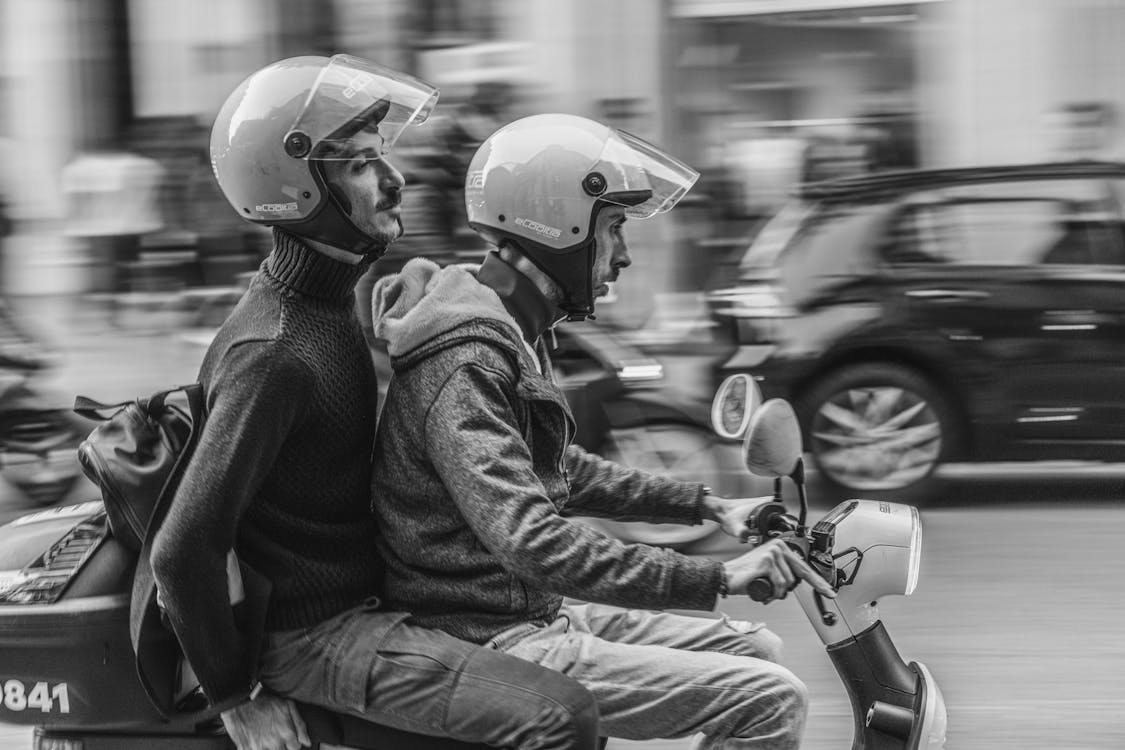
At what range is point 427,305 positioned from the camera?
255cm

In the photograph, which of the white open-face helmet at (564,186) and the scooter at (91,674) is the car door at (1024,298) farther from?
the scooter at (91,674)

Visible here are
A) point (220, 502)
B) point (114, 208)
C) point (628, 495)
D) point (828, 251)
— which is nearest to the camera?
point (220, 502)

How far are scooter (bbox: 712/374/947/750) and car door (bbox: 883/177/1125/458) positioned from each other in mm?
5319

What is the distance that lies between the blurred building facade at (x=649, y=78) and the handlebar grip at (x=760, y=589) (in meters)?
8.85

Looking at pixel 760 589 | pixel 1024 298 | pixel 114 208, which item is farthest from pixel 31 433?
pixel 760 589

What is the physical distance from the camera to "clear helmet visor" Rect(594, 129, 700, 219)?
104 inches

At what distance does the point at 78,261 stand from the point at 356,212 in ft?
33.5

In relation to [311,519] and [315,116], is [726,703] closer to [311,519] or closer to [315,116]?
[311,519]

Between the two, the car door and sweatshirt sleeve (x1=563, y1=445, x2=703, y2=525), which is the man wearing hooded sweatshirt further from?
the car door

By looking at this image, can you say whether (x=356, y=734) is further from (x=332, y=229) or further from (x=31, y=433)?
(x=31, y=433)

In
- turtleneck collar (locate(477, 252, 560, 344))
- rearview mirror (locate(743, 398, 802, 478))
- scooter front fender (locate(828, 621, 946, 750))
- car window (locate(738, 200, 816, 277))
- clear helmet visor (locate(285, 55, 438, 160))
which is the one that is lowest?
scooter front fender (locate(828, 621, 946, 750))

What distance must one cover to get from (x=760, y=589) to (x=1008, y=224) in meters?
5.90

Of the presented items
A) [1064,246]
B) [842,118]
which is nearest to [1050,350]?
[1064,246]

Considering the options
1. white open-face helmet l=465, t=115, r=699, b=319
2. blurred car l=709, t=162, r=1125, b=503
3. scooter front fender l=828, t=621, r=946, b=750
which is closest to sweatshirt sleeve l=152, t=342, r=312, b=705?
white open-face helmet l=465, t=115, r=699, b=319
